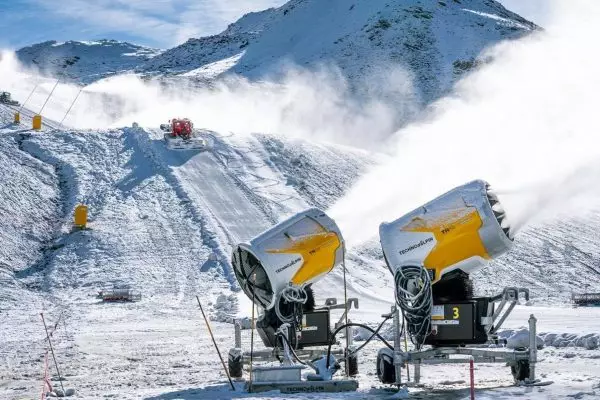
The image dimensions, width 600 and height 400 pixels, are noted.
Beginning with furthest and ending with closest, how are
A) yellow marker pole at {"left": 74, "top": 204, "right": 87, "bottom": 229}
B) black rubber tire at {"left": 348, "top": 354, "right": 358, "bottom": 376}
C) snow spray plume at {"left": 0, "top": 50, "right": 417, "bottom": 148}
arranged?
1. snow spray plume at {"left": 0, "top": 50, "right": 417, "bottom": 148}
2. yellow marker pole at {"left": 74, "top": 204, "right": 87, "bottom": 229}
3. black rubber tire at {"left": 348, "top": 354, "right": 358, "bottom": 376}

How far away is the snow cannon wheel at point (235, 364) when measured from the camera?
18016mm

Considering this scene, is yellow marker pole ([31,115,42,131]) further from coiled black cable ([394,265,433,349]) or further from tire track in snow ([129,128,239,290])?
coiled black cable ([394,265,433,349])

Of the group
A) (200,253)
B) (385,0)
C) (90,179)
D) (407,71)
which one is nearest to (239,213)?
(200,253)

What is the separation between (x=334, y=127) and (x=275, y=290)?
2889 inches

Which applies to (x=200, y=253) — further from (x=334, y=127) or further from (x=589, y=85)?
(x=589, y=85)

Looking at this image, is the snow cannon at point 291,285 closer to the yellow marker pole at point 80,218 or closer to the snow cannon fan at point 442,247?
the snow cannon fan at point 442,247

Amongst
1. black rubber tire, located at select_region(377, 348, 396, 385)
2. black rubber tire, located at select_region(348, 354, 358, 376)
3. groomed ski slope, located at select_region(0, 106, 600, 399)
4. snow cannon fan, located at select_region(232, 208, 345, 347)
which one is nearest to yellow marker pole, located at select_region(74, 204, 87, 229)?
groomed ski slope, located at select_region(0, 106, 600, 399)

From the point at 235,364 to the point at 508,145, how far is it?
48.8 metres

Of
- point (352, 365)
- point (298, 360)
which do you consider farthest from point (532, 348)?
point (298, 360)

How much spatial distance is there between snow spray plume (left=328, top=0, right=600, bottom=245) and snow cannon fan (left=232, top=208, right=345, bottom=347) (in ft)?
12.5

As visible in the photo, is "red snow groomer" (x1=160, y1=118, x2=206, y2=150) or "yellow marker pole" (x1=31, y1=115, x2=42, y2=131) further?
"yellow marker pole" (x1=31, y1=115, x2=42, y2=131)

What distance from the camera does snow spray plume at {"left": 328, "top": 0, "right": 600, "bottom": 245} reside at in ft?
59.5

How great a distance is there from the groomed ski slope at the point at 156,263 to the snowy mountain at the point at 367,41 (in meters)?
64.6

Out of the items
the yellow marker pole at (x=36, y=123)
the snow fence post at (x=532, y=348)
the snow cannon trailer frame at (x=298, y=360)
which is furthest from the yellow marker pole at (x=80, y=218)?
the snow fence post at (x=532, y=348)
